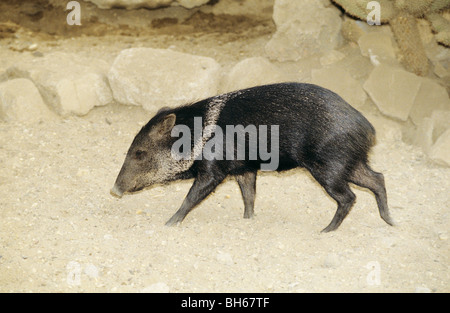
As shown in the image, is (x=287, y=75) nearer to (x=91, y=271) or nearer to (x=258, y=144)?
(x=258, y=144)

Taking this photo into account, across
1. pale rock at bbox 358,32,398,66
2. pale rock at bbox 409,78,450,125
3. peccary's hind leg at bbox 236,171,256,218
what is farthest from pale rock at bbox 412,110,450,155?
peccary's hind leg at bbox 236,171,256,218

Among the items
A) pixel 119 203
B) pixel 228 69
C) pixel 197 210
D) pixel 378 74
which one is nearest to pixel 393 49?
pixel 378 74

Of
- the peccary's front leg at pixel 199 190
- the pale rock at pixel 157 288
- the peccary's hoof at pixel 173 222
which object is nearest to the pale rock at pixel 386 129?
the peccary's front leg at pixel 199 190

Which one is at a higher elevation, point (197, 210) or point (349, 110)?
point (349, 110)

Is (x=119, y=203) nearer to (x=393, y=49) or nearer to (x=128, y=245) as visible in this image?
(x=128, y=245)

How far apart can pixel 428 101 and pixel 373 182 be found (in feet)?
6.88

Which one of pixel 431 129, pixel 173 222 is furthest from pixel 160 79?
pixel 431 129

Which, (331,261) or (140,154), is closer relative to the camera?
(331,261)

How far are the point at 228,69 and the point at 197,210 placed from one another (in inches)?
95.5

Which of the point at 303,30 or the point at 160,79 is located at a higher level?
the point at 303,30

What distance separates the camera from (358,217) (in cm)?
478

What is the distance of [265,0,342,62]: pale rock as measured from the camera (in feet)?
22.2

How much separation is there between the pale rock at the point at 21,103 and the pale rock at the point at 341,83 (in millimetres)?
2973

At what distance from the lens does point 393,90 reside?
20.3 ft
